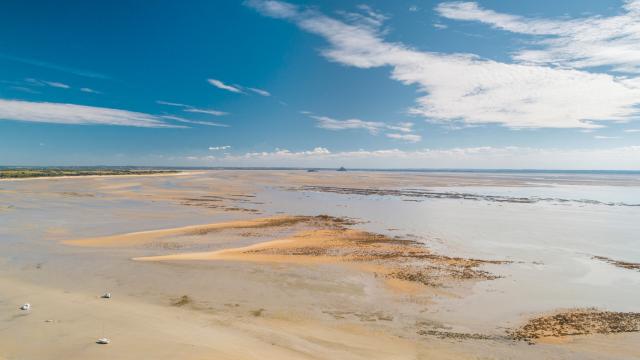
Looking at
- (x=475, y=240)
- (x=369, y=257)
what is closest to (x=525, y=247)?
(x=475, y=240)

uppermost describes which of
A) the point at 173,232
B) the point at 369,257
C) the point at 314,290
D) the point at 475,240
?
the point at 173,232

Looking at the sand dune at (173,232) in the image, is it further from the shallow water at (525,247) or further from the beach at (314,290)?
the shallow water at (525,247)

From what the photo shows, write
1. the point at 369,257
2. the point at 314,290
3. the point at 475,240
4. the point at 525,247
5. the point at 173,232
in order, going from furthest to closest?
the point at 173,232 → the point at 475,240 → the point at 525,247 → the point at 369,257 → the point at 314,290

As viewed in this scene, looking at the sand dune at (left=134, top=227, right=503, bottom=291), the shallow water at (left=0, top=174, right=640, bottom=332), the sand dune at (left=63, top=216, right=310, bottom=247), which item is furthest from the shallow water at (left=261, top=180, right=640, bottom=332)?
the sand dune at (left=63, top=216, right=310, bottom=247)

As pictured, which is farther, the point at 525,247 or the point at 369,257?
the point at 525,247

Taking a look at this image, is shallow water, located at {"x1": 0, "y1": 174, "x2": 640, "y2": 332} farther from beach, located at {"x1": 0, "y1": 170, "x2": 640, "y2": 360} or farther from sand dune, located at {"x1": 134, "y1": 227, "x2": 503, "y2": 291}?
sand dune, located at {"x1": 134, "y1": 227, "x2": 503, "y2": 291}

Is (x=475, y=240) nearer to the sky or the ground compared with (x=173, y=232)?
nearer to the ground

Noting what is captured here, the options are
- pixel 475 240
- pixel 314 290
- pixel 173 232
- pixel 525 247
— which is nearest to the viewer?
pixel 314 290

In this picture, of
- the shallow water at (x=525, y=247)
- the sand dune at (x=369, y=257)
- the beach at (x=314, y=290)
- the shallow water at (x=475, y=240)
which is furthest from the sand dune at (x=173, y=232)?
the shallow water at (x=525, y=247)

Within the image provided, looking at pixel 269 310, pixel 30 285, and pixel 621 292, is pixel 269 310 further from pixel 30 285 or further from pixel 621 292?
pixel 621 292

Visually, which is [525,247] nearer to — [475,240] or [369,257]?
[475,240]

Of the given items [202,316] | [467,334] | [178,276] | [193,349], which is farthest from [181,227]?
[467,334]
